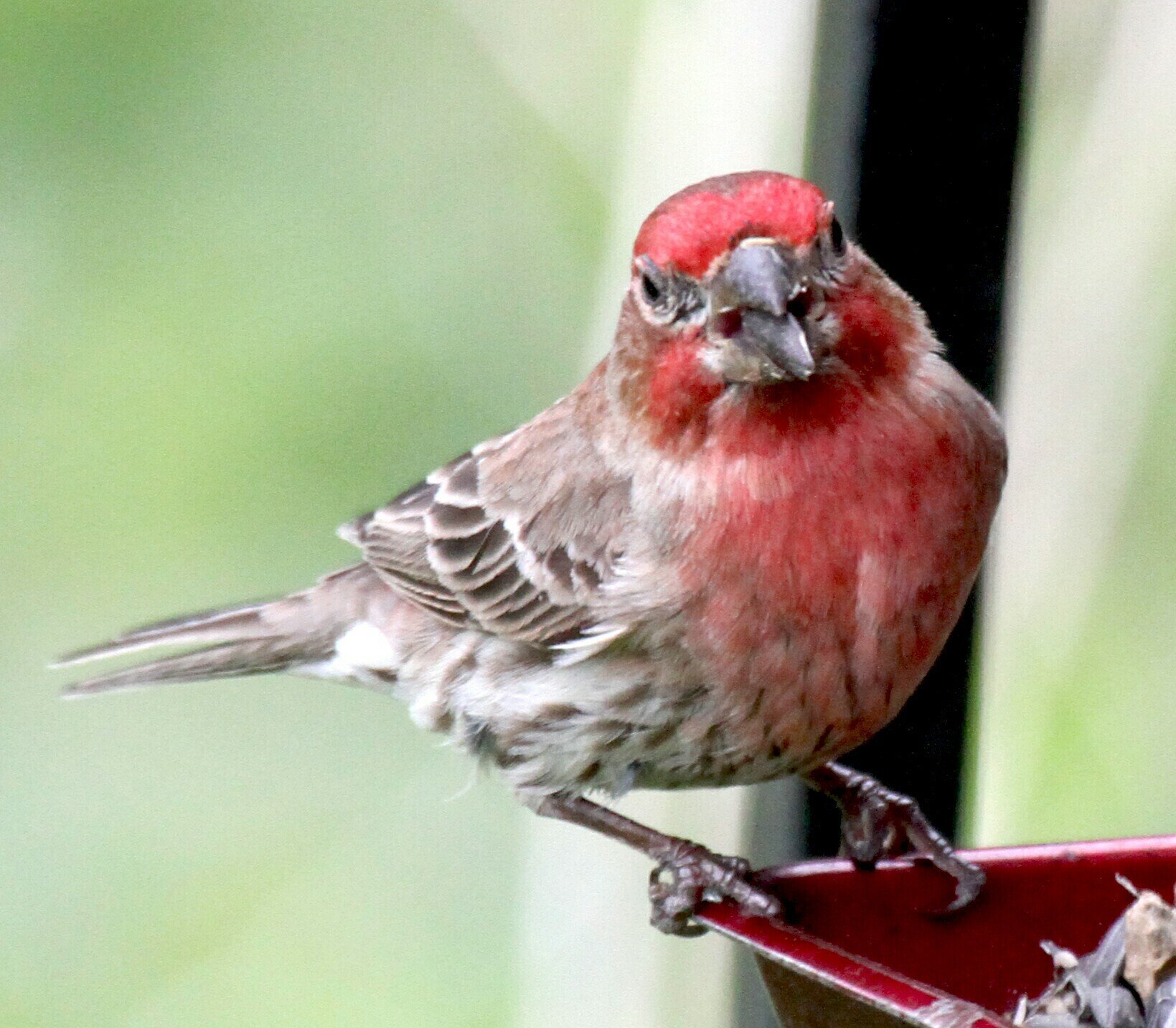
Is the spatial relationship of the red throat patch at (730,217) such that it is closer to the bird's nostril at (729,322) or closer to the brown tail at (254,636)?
the bird's nostril at (729,322)

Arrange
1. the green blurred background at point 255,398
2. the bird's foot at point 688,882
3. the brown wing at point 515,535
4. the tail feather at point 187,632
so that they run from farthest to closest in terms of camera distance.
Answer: the green blurred background at point 255,398 → the tail feather at point 187,632 → the brown wing at point 515,535 → the bird's foot at point 688,882

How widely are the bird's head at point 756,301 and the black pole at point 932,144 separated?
6 cm

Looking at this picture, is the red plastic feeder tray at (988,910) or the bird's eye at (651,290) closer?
the red plastic feeder tray at (988,910)

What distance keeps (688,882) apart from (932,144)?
1037mm

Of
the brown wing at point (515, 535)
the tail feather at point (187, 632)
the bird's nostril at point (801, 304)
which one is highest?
the bird's nostril at point (801, 304)

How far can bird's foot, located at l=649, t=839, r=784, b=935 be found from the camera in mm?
2717

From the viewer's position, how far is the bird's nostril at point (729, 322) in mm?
2637

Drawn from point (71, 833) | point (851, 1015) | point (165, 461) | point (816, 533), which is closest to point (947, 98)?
point (816, 533)

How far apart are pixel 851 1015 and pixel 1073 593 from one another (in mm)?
1730

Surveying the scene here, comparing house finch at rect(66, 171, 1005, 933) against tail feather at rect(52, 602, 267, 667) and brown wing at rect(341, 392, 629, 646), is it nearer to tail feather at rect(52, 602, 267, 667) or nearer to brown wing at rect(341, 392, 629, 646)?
brown wing at rect(341, 392, 629, 646)

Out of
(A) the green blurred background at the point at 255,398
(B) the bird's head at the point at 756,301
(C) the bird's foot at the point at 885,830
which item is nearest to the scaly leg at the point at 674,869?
(C) the bird's foot at the point at 885,830

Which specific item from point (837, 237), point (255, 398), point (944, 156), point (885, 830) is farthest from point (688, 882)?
point (255, 398)

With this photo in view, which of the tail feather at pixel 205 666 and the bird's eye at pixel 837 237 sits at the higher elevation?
the bird's eye at pixel 837 237

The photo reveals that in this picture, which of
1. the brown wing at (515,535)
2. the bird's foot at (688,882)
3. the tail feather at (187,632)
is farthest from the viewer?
the tail feather at (187,632)
